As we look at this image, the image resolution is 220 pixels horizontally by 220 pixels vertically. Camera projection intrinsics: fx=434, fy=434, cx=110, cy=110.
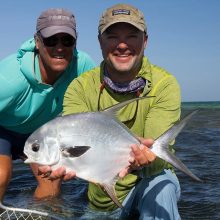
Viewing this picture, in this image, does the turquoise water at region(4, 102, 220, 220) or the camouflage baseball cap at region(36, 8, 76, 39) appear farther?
the turquoise water at region(4, 102, 220, 220)

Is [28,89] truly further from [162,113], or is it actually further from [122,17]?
[162,113]

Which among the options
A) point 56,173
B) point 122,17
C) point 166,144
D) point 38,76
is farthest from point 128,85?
point 38,76

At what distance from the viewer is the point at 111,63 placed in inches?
171

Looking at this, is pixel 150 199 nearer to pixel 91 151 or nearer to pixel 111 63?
pixel 91 151

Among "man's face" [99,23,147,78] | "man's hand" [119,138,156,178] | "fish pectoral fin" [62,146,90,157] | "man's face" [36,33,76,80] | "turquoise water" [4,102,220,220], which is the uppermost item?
"man's face" [99,23,147,78]

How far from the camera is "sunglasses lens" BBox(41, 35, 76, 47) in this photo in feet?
17.1

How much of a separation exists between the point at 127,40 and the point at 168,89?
648 millimetres

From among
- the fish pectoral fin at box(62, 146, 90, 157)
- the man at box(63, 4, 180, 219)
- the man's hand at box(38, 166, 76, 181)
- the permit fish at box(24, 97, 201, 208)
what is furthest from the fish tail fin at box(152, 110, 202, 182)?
the man's hand at box(38, 166, 76, 181)

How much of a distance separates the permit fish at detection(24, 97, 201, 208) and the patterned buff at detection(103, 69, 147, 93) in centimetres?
72

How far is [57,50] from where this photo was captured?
5195mm

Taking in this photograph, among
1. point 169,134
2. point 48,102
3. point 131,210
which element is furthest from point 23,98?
point 169,134

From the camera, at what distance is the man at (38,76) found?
17.2 feet

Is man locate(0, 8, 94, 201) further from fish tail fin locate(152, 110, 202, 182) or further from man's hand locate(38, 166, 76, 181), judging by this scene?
fish tail fin locate(152, 110, 202, 182)

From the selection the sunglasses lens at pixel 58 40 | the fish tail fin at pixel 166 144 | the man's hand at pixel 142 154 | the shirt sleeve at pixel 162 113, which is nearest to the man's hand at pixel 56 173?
the man's hand at pixel 142 154
